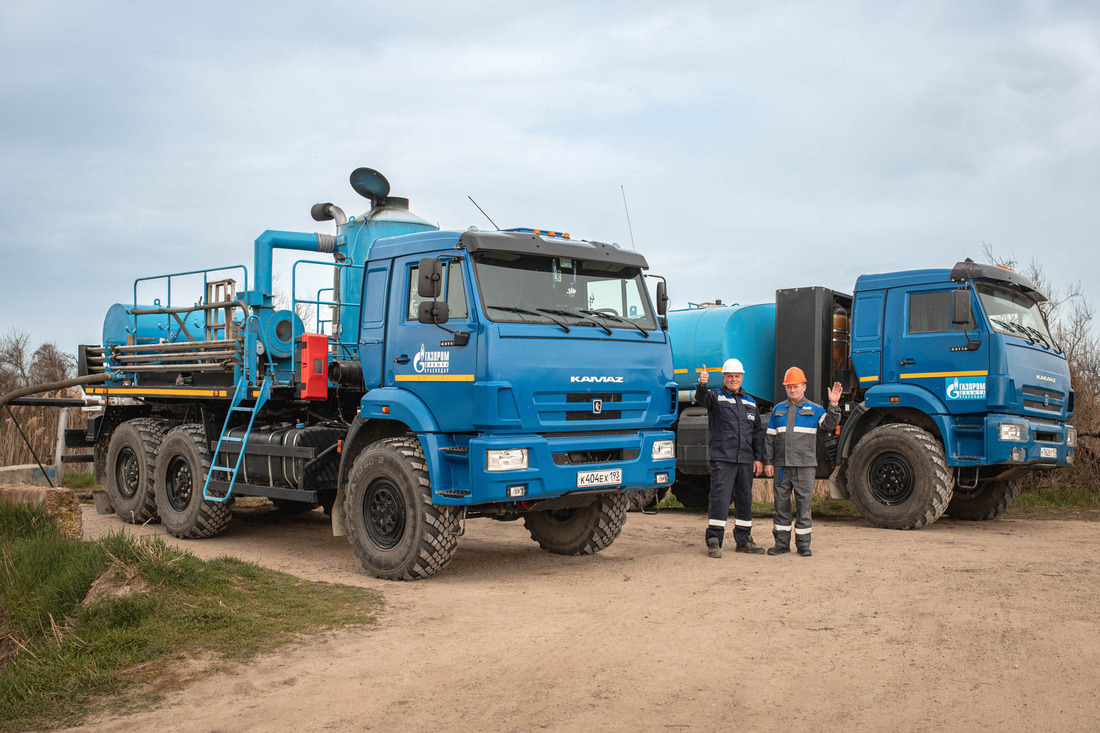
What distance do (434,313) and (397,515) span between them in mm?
1885

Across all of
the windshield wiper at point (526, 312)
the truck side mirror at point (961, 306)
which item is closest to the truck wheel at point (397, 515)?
the windshield wiper at point (526, 312)

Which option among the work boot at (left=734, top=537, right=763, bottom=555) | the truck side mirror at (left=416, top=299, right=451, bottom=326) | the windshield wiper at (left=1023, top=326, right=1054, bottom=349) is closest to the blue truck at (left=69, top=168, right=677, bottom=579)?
the truck side mirror at (left=416, top=299, right=451, bottom=326)

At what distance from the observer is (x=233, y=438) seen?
10852 mm

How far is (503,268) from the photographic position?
8430 millimetres

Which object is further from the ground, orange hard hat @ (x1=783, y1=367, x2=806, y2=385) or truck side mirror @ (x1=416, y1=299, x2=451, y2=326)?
→ truck side mirror @ (x1=416, y1=299, x2=451, y2=326)

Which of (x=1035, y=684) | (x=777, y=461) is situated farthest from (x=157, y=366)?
(x=1035, y=684)

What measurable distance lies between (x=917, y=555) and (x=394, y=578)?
5209 mm

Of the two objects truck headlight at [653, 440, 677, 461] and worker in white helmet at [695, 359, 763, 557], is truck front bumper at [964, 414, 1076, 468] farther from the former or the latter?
truck headlight at [653, 440, 677, 461]

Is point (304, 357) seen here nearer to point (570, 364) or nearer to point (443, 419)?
point (443, 419)

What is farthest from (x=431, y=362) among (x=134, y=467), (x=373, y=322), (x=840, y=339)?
(x=840, y=339)

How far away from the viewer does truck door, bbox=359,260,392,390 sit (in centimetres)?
911

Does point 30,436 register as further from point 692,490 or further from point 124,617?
point 124,617

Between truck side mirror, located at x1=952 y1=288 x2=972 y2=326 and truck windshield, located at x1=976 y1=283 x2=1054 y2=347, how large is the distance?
0.27 meters

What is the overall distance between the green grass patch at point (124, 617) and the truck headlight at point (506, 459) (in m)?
1.46
